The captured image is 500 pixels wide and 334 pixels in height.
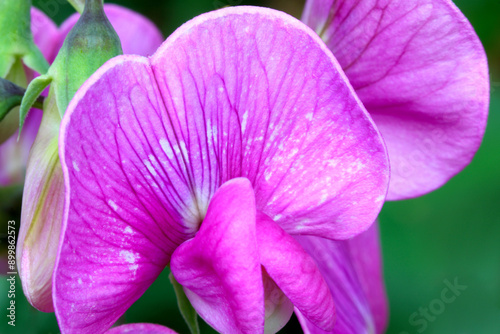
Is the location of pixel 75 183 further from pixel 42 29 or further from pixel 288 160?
pixel 42 29

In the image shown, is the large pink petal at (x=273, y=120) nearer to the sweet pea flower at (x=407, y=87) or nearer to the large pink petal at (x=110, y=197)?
the large pink petal at (x=110, y=197)

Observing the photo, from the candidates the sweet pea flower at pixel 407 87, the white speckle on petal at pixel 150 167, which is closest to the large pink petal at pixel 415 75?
the sweet pea flower at pixel 407 87

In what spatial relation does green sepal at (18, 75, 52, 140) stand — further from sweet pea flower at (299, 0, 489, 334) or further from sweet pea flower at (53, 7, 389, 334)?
sweet pea flower at (299, 0, 489, 334)

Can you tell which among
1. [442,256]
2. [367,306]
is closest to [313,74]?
[367,306]

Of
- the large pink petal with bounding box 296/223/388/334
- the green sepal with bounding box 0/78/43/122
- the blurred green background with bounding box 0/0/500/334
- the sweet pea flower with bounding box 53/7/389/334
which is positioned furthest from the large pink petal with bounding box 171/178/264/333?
the blurred green background with bounding box 0/0/500/334

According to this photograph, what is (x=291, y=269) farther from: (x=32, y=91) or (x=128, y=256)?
(x=32, y=91)

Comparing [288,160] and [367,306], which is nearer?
[288,160]
